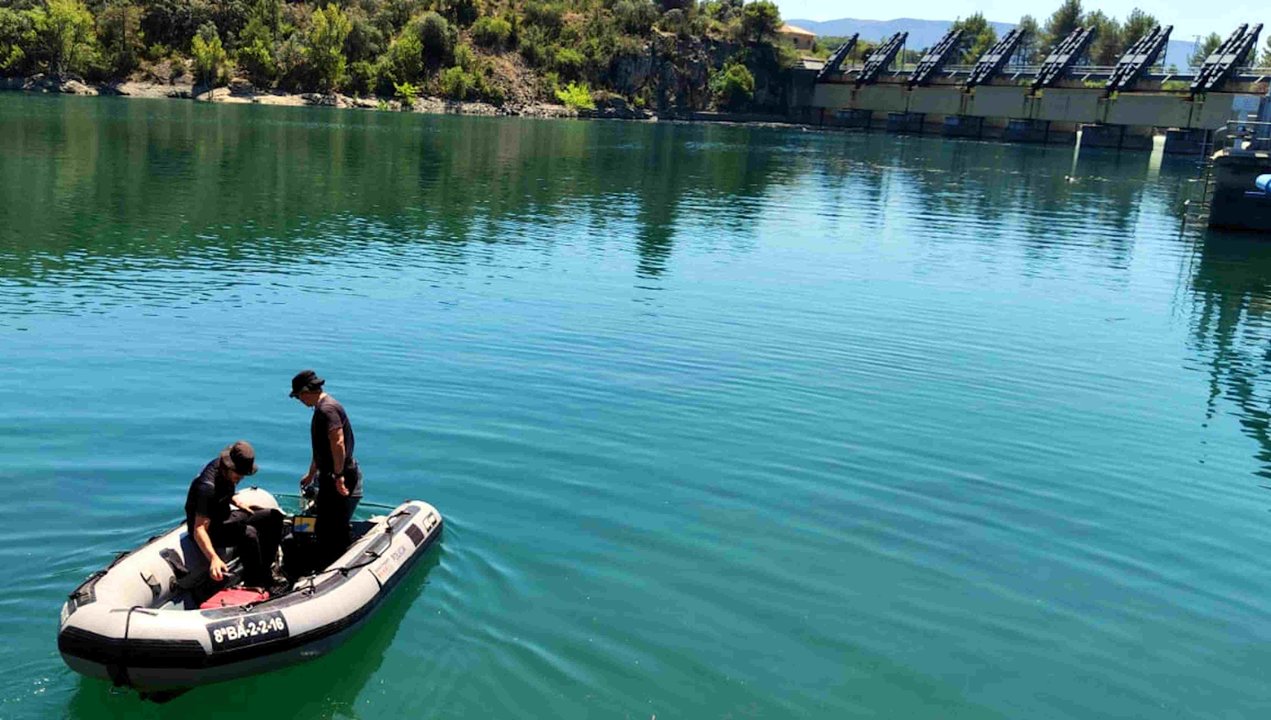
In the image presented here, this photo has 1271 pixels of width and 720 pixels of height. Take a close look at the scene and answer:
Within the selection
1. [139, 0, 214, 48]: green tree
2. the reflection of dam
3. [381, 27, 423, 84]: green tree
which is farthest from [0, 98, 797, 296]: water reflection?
the reflection of dam

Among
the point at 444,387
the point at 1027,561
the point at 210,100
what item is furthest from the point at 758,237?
the point at 210,100

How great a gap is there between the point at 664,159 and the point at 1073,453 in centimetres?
6359

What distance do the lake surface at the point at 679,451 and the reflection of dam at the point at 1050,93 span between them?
95428 mm

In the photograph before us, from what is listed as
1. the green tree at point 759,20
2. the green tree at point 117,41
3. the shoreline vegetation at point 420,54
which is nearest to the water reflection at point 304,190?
the shoreline vegetation at point 420,54

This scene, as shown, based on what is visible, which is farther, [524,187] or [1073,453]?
[524,187]

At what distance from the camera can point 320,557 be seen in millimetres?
10641

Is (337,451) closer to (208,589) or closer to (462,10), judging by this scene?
(208,589)

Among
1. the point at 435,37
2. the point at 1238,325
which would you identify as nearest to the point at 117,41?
the point at 435,37

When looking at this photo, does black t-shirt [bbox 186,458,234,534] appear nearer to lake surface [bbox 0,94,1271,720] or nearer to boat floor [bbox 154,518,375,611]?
boat floor [bbox 154,518,375,611]

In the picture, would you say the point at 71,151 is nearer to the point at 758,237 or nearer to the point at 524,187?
the point at 524,187

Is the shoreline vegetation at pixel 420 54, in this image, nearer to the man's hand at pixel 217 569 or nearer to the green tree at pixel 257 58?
the green tree at pixel 257 58

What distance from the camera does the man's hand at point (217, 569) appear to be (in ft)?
31.7

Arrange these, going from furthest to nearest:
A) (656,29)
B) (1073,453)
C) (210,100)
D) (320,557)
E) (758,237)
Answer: (656,29), (210,100), (758,237), (1073,453), (320,557)

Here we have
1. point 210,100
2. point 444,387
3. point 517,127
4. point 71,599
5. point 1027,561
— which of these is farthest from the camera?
point 210,100
